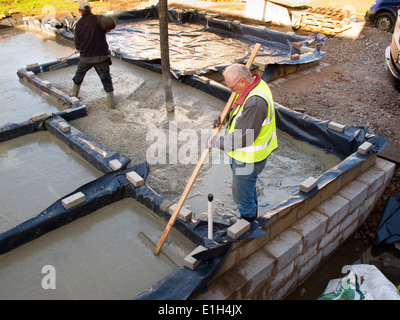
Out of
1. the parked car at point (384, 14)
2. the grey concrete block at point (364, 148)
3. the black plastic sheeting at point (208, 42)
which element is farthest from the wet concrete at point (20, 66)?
the parked car at point (384, 14)

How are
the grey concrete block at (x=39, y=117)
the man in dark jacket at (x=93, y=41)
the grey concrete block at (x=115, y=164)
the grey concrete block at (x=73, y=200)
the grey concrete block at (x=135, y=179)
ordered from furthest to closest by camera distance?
the man in dark jacket at (x=93, y=41)
the grey concrete block at (x=39, y=117)
the grey concrete block at (x=115, y=164)
the grey concrete block at (x=135, y=179)
the grey concrete block at (x=73, y=200)

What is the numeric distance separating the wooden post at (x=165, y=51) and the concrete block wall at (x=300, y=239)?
10.0 ft

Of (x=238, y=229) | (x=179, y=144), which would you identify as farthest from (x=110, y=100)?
(x=238, y=229)

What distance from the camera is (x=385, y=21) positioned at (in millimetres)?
10281

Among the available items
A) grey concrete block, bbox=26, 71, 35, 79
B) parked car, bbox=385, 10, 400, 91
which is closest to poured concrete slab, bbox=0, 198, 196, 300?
grey concrete block, bbox=26, 71, 35, 79

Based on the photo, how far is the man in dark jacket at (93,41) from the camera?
5.53 meters

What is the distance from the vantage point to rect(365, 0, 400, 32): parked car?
10.1 metres

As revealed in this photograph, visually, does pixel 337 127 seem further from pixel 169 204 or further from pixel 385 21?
pixel 385 21

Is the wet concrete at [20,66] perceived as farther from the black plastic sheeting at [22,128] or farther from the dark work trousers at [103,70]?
the dark work trousers at [103,70]

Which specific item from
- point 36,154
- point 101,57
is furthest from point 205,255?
point 101,57

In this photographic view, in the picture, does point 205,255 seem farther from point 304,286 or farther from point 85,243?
point 304,286

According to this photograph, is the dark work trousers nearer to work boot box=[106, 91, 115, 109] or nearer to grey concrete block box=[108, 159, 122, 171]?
work boot box=[106, 91, 115, 109]
